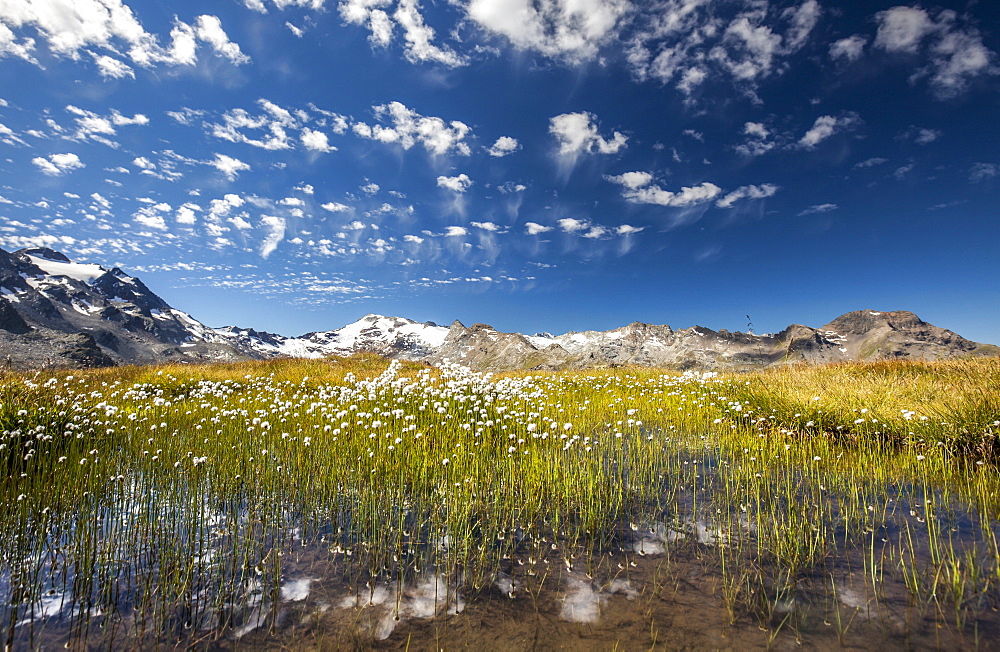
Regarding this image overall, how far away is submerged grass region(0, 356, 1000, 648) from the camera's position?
3727 millimetres

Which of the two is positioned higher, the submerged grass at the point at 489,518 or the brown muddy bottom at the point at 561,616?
the submerged grass at the point at 489,518

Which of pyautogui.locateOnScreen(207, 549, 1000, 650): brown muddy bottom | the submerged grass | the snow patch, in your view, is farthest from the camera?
the snow patch

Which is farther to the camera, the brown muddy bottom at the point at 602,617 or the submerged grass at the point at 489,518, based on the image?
the submerged grass at the point at 489,518

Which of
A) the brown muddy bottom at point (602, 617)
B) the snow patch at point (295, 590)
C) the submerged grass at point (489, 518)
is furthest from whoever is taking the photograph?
the snow patch at point (295, 590)

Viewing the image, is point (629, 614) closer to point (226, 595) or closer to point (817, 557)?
point (817, 557)

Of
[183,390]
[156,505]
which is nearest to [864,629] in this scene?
[156,505]

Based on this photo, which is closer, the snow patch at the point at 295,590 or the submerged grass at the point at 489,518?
the submerged grass at the point at 489,518

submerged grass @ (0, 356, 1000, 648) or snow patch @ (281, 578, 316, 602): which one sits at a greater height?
submerged grass @ (0, 356, 1000, 648)

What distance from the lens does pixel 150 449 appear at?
8180 mm

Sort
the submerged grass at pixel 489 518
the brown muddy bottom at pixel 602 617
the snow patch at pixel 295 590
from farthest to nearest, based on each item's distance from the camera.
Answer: the snow patch at pixel 295 590 → the submerged grass at pixel 489 518 → the brown muddy bottom at pixel 602 617

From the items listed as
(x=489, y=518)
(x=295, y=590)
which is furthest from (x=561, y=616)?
(x=295, y=590)

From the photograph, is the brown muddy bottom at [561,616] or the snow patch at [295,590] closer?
the brown muddy bottom at [561,616]

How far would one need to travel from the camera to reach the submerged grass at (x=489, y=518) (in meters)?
3.73

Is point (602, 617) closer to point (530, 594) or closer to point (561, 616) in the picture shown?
point (561, 616)
